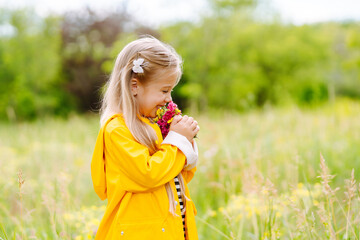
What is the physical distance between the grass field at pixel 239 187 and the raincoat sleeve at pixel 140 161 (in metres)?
0.60

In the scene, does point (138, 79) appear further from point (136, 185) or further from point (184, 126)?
point (136, 185)

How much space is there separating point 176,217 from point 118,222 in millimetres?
287

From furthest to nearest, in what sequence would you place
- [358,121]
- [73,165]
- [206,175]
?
[358,121]
[73,165]
[206,175]

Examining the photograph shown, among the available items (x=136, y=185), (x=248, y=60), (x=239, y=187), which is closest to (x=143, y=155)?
(x=136, y=185)

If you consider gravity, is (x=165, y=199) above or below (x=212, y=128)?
above

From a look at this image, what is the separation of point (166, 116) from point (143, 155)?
0.28 meters

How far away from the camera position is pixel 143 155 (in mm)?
1832

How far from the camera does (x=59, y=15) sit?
15.5 metres

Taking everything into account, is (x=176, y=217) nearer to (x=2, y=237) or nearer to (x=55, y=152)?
(x=2, y=237)

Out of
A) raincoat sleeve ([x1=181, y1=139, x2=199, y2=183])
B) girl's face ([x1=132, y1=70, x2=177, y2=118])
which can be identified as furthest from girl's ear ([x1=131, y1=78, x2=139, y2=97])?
raincoat sleeve ([x1=181, y1=139, x2=199, y2=183])

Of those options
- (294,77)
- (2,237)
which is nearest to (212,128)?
(2,237)

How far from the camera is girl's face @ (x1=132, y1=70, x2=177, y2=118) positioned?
202cm

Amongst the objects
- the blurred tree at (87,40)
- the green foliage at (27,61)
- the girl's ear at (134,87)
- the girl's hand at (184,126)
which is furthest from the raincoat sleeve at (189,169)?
the blurred tree at (87,40)

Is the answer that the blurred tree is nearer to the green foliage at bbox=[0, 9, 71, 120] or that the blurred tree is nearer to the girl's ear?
the green foliage at bbox=[0, 9, 71, 120]
